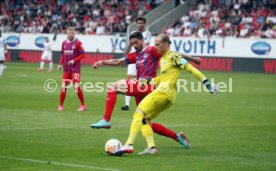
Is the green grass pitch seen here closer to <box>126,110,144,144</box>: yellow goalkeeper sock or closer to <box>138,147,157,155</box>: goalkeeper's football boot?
<box>138,147,157,155</box>: goalkeeper's football boot

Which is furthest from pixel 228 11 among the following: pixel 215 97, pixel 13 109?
pixel 13 109

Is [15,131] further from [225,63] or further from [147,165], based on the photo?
[225,63]

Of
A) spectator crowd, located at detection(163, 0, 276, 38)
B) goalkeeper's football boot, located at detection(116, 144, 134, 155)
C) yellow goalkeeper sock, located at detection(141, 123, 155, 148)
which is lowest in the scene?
goalkeeper's football boot, located at detection(116, 144, 134, 155)

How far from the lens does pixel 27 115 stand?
18.1 metres

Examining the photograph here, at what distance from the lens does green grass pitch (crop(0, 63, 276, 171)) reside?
1099cm

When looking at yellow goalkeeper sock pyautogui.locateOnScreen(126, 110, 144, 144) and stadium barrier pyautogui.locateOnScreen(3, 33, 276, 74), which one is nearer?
yellow goalkeeper sock pyautogui.locateOnScreen(126, 110, 144, 144)

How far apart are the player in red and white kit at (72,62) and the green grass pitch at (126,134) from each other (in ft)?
1.95

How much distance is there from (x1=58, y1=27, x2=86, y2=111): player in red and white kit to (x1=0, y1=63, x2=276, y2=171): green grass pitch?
23.4 inches

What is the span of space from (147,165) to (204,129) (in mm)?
5315

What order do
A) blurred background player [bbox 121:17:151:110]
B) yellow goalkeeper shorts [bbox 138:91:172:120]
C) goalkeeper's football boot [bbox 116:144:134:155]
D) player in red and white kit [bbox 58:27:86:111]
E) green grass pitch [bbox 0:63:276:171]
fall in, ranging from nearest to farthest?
green grass pitch [bbox 0:63:276:171] < goalkeeper's football boot [bbox 116:144:134:155] < yellow goalkeeper shorts [bbox 138:91:172:120] < blurred background player [bbox 121:17:151:110] < player in red and white kit [bbox 58:27:86:111]

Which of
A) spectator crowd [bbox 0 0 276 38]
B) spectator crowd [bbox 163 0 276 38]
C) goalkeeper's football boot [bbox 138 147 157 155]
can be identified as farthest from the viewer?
spectator crowd [bbox 0 0 276 38]

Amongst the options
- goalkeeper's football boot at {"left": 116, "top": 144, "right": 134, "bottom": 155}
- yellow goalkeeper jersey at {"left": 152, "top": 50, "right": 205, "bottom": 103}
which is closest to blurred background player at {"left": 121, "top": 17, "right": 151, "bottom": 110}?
yellow goalkeeper jersey at {"left": 152, "top": 50, "right": 205, "bottom": 103}

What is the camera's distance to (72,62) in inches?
782

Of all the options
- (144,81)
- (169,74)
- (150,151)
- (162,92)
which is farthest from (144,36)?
(150,151)
